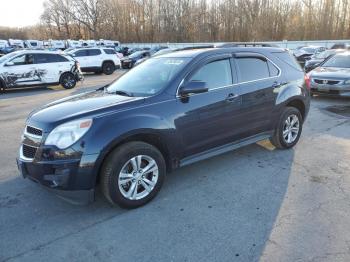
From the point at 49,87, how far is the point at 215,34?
5057 centimetres

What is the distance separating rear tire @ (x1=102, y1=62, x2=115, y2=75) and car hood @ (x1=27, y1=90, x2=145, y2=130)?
18.6m

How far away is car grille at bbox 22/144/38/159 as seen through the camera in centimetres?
352

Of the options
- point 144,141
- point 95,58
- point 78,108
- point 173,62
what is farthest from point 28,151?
point 95,58

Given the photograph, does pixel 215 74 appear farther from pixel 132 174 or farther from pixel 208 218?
pixel 208 218

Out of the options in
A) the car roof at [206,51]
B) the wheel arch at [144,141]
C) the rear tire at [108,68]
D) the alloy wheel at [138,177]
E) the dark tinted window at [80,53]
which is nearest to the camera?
the wheel arch at [144,141]

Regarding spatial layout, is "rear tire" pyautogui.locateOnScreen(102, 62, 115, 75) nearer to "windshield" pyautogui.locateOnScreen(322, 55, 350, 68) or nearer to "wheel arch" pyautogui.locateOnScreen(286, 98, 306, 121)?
"windshield" pyautogui.locateOnScreen(322, 55, 350, 68)

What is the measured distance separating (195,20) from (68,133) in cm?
6514

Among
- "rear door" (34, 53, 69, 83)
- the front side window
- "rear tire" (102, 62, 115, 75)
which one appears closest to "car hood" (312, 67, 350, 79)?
"rear door" (34, 53, 69, 83)

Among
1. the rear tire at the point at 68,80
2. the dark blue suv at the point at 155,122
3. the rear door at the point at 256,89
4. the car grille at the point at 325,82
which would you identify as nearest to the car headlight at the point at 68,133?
the dark blue suv at the point at 155,122

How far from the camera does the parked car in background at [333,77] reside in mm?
9953

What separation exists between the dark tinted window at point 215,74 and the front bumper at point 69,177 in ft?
5.85

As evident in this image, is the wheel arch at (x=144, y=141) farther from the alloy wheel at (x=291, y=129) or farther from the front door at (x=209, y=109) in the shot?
the alloy wheel at (x=291, y=129)

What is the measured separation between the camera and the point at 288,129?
5633mm

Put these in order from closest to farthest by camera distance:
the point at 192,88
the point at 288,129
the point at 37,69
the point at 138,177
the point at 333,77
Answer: the point at 138,177 → the point at 192,88 → the point at 288,129 → the point at 333,77 → the point at 37,69
